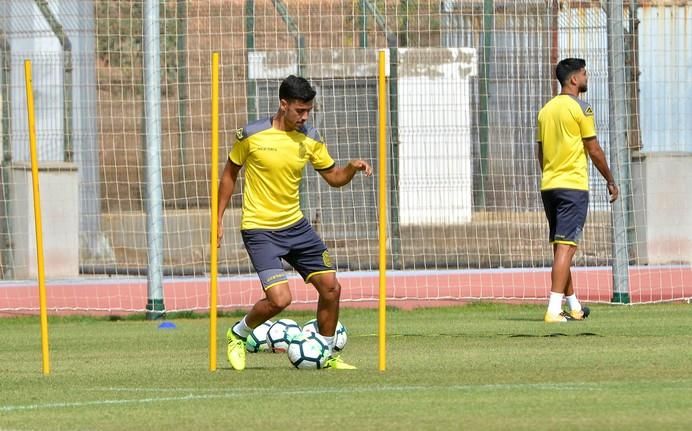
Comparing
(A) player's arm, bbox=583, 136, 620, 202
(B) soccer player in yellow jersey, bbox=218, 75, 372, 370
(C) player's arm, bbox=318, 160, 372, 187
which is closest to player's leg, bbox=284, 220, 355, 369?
(B) soccer player in yellow jersey, bbox=218, 75, 372, 370

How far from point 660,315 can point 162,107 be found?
630 cm

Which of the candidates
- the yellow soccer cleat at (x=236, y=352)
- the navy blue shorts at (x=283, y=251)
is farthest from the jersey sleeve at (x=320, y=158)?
the yellow soccer cleat at (x=236, y=352)

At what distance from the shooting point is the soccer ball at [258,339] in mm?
11695

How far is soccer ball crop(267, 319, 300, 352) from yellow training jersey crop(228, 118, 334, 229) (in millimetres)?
956

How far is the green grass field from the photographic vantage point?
7711mm

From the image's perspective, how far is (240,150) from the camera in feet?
35.0

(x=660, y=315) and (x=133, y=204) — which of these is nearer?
(x=660, y=315)

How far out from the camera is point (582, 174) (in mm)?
13875

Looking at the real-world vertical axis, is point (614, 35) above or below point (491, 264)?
above

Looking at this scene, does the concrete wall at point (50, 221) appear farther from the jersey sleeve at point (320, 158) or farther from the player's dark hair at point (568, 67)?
the jersey sleeve at point (320, 158)

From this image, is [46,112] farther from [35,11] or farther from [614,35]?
[614,35]

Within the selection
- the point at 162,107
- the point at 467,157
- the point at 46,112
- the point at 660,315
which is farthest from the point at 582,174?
the point at 46,112

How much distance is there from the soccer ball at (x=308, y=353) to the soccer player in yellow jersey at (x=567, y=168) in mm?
3892

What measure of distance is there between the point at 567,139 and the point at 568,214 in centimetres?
64
